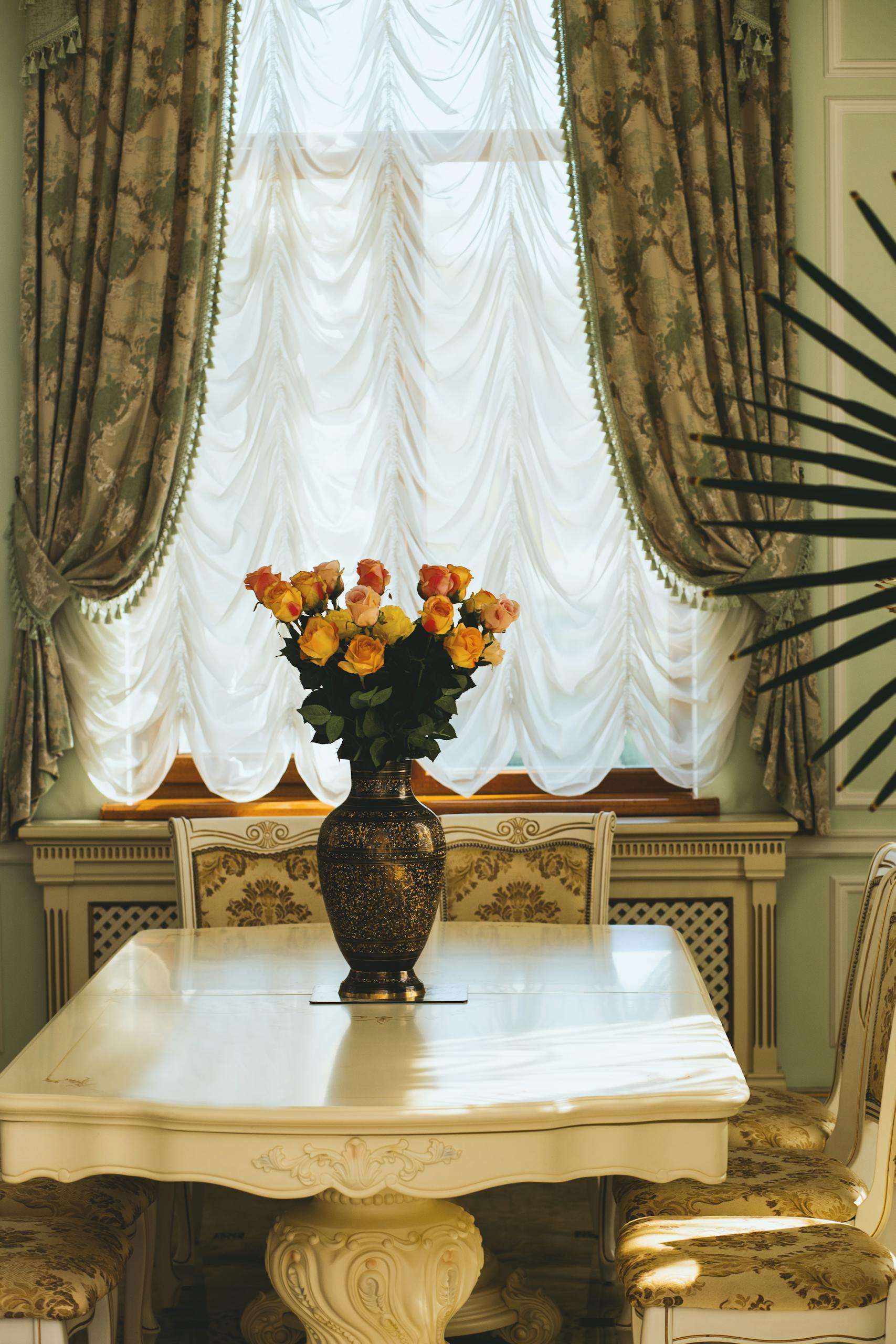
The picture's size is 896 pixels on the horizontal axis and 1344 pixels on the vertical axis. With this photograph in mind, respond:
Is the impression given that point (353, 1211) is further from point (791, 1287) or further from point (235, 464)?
point (235, 464)

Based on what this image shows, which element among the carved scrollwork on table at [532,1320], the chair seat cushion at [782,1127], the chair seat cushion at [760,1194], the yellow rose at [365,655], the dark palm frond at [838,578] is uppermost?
the dark palm frond at [838,578]

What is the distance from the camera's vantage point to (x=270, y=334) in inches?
139

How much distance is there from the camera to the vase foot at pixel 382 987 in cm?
203

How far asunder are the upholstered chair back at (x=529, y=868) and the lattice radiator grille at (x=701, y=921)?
632 mm

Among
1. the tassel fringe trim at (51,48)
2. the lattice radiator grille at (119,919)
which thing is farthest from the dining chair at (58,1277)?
the tassel fringe trim at (51,48)

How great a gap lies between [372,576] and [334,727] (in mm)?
240

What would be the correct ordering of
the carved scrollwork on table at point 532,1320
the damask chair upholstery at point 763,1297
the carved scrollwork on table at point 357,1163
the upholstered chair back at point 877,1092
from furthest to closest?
the carved scrollwork on table at point 532,1320
the upholstered chair back at point 877,1092
the damask chair upholstery at point 763,1297
the carved scrollwork on table at point 357,1163

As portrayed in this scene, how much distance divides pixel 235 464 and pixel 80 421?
1.39 ft

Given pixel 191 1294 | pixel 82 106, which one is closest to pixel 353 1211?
pixel 191 1294

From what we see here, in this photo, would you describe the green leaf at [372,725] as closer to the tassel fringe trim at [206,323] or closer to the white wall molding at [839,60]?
the tassel fringe trim at [206,323]

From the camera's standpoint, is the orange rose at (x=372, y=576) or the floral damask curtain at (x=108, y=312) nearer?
the orange rose at (x=372, y=576)

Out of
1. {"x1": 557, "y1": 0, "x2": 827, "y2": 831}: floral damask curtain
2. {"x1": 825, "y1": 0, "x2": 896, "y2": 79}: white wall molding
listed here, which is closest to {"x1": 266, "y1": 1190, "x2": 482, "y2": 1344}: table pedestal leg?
{"x1": 557, "y1": 0, "x2": 827, "y2": 831}: floral damask curtain

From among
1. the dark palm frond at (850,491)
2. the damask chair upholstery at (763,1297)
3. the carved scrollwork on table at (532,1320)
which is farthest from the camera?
the carved scrollwork on table at (532,1320)

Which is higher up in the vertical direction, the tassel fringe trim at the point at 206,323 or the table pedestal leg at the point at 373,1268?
the tassel fringe trim at the point at 206,323
